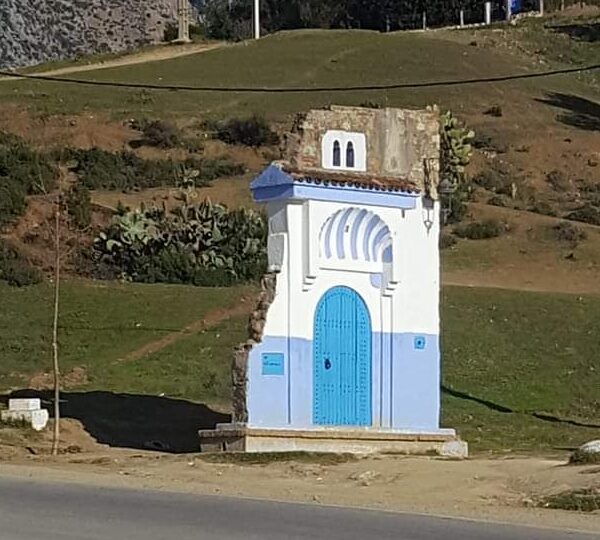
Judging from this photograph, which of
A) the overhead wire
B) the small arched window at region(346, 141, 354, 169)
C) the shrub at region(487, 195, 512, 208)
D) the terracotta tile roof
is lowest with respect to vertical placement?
the shrub at region(487, 195, 512, 208)

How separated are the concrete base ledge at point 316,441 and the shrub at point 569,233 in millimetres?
28562

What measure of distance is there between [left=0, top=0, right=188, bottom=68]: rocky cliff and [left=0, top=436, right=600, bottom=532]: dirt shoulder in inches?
3424

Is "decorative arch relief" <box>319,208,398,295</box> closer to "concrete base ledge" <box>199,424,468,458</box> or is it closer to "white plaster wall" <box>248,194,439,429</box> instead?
"white plaster wall" <box>248,194,439,429</box>

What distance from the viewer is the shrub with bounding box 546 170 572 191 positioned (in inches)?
2638

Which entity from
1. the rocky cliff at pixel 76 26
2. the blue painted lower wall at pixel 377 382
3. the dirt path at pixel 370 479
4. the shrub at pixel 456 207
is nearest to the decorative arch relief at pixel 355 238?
the blue painted lower wall at pixel 377 382

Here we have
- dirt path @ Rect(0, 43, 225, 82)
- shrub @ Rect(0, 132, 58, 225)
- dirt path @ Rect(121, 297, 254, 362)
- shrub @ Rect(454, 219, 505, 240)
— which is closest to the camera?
dirt path @ Rect(121, 297, 254, 362)

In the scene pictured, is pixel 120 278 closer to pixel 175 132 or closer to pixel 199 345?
pixel 199 345

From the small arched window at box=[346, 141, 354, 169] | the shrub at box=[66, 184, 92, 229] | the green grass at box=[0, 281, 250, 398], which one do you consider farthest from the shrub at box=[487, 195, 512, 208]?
the small arched window at box=[346, 141, 354, 169]

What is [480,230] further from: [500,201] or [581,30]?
[581,30]

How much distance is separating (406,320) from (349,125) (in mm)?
2974

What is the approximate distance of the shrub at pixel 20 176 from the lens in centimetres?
5014

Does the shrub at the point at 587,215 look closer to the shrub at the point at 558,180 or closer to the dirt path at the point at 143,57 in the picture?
the shrub at the point at 558,180

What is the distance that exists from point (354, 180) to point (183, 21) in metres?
81.5

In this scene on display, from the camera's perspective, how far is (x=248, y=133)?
7031cm
